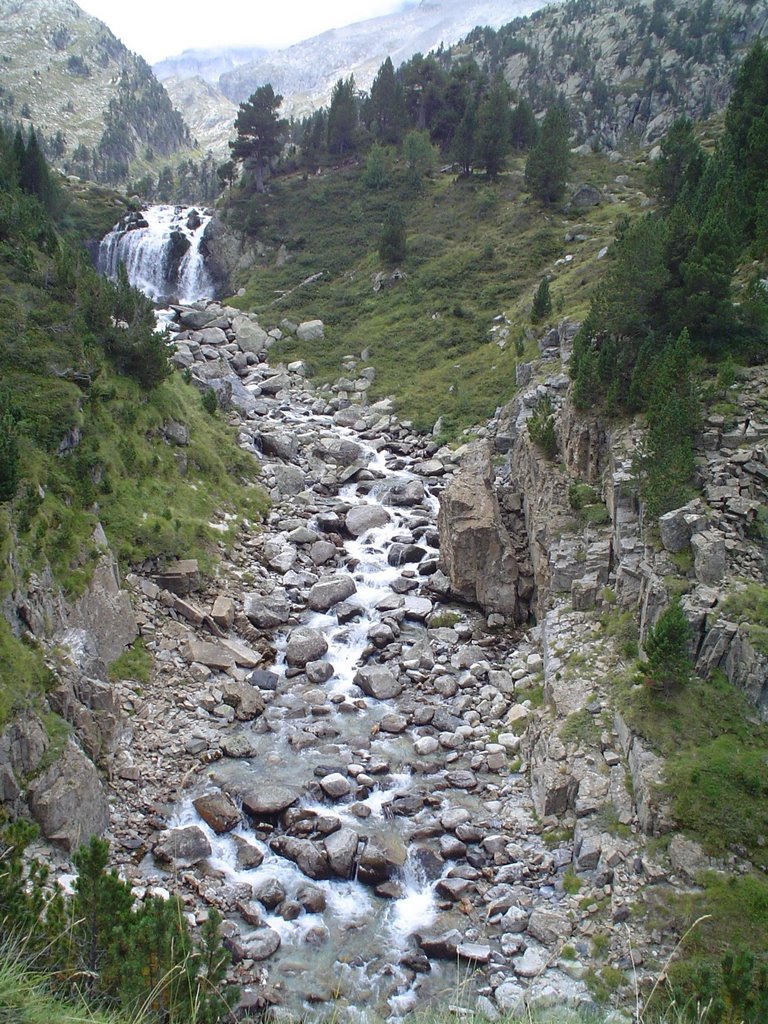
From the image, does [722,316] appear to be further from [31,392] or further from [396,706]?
[31,392]

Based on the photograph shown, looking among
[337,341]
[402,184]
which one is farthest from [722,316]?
[402,184]

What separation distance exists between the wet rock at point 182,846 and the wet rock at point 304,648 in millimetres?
7655

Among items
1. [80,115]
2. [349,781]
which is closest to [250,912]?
[349,781]

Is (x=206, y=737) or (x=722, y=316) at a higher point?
(x=722, y=316)

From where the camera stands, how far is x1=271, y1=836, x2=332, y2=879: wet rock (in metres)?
14.8

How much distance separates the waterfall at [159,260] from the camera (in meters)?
66.0

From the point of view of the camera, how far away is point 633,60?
10694cm

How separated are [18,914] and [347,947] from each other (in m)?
7.69

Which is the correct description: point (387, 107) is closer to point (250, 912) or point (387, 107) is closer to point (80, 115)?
point (250, 912)

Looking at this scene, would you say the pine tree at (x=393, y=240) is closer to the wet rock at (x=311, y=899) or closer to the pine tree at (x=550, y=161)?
the pine tree at (x=550, y=161)

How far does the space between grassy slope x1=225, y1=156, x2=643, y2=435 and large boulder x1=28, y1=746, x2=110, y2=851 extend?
97.8 feet

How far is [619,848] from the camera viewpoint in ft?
44.8

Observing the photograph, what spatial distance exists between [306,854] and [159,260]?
64.4 metres

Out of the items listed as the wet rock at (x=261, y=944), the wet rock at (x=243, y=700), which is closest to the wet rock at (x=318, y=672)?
the wet rock at (x=243, y=700)
